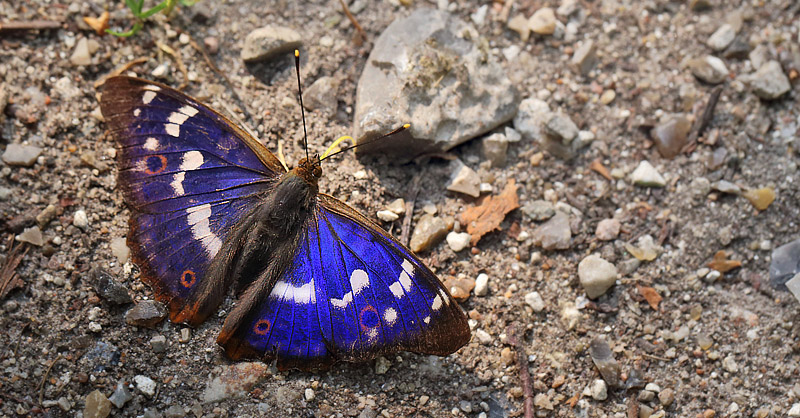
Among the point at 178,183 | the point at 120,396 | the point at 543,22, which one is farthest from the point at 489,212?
the point at 120,396

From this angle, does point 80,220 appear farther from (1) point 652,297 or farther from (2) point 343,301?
(1) point 652,297

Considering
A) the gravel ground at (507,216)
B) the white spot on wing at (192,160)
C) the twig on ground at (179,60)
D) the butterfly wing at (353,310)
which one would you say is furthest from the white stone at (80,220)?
the butterfly wing at (353,310)

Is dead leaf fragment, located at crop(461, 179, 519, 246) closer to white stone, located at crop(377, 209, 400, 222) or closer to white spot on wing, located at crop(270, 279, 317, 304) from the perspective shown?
white stone, located at crop(377, 209, 400, 222)

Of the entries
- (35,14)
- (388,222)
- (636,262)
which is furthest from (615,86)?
(35,14)

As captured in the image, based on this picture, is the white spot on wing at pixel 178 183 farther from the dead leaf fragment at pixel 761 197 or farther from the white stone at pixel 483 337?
the dead leaf fragment at pixel 761 197

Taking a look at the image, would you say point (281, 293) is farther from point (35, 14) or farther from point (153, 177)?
point (35, 14)
